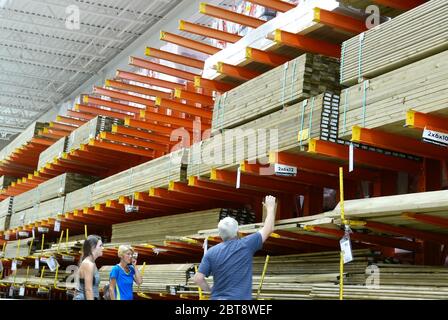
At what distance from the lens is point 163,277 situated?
9273 millimetres

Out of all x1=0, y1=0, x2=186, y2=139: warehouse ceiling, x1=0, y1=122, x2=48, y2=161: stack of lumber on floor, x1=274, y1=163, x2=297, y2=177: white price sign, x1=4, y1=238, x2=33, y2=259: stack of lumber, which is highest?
x1=0, y1=0, x2=186, y2=139: warehouse ceiling

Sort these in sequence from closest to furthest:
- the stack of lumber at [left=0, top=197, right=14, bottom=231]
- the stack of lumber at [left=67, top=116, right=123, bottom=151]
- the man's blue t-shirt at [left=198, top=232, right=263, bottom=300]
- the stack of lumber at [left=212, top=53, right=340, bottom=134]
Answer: the man's blue t-shirt at [left=198, top=232, right=263, bottom=300], the stack of lumber at [left=212, top=53, right=340, bottom=134], the stack of lumber at [left=67, top=116, right=123, bottom=151], the stack of lumber at [left=0, top=197, right=14, bottom=231]

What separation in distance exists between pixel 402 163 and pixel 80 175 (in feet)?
28.9

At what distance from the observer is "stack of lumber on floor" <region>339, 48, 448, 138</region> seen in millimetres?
4988

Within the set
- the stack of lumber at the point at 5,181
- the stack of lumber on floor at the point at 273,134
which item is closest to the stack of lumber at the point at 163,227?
the stack of lumber on floor at the point at 273,134

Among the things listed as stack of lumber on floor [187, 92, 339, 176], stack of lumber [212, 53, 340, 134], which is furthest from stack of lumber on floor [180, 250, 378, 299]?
stack of lumber [212, 53, 340, 134]

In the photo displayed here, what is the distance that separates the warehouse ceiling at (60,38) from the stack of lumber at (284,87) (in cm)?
896

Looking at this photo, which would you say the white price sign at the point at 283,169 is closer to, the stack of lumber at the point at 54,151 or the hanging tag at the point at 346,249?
the hanging tag at the point at 346,249

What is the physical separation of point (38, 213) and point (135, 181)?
5482mm

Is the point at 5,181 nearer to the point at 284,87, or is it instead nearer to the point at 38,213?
the point at 38,213

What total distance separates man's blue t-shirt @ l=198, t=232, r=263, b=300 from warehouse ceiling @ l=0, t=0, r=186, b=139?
460 inches

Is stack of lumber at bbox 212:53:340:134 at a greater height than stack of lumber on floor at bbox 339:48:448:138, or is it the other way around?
stack of lumber at bbox 212:53:340:134

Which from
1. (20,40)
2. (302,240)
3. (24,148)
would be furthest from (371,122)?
(20,40)

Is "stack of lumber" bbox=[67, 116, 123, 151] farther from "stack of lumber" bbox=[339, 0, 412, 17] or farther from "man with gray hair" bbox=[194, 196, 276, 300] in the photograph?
"man with gray hair" bbox=[194, 196, 276, 300]
